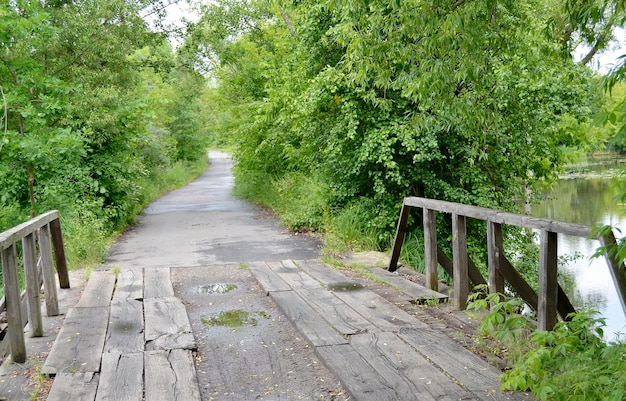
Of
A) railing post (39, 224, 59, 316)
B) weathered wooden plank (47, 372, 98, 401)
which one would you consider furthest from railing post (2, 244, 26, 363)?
railing post (39, 224, 59, 316)

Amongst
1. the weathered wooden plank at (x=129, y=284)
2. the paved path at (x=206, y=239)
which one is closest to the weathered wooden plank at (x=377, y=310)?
the weathered wooden plank at (x=129, y=284)

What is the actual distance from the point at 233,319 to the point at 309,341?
1231 millimetres

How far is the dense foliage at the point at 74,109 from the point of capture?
11680mm

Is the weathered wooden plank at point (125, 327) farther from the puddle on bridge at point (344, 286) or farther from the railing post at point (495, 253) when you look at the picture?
the railing post at point (495, 253)

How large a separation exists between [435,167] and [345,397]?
8.23 metres

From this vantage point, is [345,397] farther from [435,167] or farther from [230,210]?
[230,210]

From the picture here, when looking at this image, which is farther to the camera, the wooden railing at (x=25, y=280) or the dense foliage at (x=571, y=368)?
the wooden railing at (x=25, y=280)

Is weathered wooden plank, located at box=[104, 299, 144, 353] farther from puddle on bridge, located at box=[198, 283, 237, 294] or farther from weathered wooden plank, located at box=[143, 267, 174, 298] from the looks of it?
puddle on bridge, located at box=[198, 283, 237, 294]

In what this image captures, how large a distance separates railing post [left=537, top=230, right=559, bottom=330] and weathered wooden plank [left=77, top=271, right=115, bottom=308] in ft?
14.2

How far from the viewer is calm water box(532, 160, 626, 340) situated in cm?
1360

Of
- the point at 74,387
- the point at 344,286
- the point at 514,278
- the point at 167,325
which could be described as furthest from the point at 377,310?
the point at 74,387

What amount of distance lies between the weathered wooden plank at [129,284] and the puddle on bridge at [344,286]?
2144 millimetres

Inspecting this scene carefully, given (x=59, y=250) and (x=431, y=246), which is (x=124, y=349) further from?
(x=431, y=246)

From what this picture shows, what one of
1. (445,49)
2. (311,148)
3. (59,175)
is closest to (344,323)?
(445,49)
